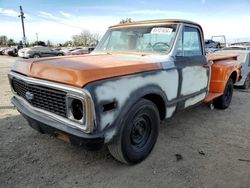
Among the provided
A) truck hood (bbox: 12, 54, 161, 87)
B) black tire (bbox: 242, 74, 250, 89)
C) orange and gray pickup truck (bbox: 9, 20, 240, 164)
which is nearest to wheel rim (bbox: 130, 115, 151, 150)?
orange and gray pickup truck (bbox: 9, 20, 240, 164)

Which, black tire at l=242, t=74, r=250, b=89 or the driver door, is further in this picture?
black tire at l=242, t=74, r=250, b=89

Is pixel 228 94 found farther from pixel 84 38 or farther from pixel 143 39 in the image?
pixel 84 38

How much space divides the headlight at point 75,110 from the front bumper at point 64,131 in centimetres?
13

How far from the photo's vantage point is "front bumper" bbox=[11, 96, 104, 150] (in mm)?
2525

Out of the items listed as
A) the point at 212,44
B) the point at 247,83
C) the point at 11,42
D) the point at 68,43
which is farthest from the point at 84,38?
the point at 247,83

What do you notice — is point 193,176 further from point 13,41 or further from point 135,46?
point 13,41

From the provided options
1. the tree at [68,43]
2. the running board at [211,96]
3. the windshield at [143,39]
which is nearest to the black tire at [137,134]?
the windshield at [143,39]

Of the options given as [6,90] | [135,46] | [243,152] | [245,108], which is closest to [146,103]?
[135,46]

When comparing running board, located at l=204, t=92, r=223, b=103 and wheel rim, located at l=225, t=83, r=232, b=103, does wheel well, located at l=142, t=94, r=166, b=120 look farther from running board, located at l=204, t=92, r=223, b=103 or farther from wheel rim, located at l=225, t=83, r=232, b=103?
wheel rim, located at l=225, t=83, r=232, b=103

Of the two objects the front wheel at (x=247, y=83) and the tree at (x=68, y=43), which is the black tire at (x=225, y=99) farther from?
the tree at (x=68, y=43)

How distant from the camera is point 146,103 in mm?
3121

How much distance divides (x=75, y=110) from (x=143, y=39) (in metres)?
2.00

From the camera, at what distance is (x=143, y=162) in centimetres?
338

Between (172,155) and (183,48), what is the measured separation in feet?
5.61
